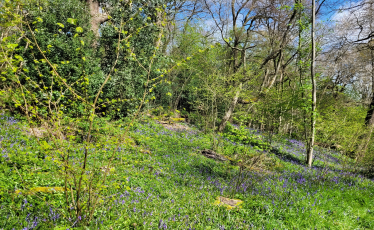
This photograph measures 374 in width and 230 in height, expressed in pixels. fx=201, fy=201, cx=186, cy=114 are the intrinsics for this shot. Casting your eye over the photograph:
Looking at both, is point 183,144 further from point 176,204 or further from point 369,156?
point 369,156

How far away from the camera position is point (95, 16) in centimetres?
1173

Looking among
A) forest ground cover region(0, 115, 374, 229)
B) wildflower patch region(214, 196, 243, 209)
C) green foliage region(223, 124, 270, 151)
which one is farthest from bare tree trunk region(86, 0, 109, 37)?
wildflower patch region(214, 196, 243, 209)

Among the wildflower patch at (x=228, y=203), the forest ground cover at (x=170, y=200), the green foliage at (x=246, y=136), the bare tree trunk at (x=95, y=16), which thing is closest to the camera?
the forest ground cover at (x=170, y=200)

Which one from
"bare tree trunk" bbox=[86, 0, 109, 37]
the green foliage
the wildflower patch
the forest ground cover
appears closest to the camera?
the forest ground cover

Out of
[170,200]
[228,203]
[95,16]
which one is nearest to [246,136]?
[228,203]

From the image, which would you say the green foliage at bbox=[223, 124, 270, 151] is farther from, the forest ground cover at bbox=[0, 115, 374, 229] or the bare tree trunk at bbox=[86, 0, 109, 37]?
the bare tree trunk at bbox=[86, 0, 109, 37]

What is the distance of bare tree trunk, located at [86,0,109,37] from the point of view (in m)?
11.7

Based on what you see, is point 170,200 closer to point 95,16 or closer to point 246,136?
point 246,136

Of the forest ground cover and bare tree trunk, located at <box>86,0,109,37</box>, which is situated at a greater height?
bare tree trunk, located at <box>86,0,109,37</box>

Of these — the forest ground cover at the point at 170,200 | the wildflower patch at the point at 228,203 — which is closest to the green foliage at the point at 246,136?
the forest ground cover at the point at 170,200

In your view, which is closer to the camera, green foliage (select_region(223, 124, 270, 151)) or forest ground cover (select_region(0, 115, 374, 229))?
forest ground cover (select_region(0, 115, 374, 229))

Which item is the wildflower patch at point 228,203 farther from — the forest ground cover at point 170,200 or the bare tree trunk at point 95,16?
the bare tree trunk at point 95,16

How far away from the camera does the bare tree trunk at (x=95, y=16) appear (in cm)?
1171

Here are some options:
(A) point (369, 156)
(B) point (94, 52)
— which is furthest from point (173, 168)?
(A) point (369, 156)
